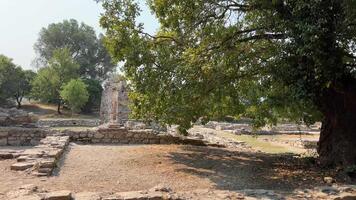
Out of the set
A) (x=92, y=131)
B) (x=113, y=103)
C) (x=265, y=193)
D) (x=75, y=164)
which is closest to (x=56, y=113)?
(x=113, y=103)

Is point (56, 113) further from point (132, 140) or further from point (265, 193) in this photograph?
point (265, 193)

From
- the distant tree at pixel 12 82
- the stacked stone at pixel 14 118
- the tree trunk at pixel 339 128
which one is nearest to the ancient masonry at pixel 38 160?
the tree trunk at pixel 339 128

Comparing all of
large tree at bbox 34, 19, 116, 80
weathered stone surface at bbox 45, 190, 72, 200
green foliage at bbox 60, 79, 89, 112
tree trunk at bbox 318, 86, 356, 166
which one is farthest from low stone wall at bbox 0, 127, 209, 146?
large tree at bbox 34, 19, 116, 80

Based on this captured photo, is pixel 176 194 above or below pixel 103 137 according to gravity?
below

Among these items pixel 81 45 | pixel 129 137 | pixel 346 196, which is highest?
pixel 81 45

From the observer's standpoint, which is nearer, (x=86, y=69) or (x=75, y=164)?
(x=75, y=164)

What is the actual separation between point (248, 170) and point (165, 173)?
2311 millimetres

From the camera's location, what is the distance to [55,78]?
56.1 meters

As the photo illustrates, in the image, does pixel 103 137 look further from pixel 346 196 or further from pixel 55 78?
pixel 55 78

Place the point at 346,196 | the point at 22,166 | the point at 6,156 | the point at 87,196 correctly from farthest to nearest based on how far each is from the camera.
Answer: the point at 6,156 → the point at 22,166 → the point at 346,196 → the point at 87,196

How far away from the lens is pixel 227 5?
12.2 meters

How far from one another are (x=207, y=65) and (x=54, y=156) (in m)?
4.96

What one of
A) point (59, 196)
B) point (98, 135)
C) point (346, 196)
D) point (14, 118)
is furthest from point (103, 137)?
point (346, 196)

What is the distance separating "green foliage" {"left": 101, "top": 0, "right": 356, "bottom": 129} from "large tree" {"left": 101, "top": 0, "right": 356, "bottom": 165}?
0.03 meters
